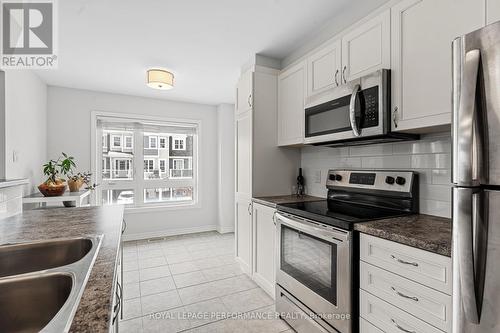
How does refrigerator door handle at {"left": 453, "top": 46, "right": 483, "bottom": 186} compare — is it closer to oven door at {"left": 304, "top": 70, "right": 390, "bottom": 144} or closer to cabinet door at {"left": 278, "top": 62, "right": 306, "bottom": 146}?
oven door at {"left": 304, "top": 70, "right": 390, "bottom": 144}

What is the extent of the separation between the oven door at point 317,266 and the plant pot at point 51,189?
8.49 feet

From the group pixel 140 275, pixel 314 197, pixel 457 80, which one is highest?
pixel 457 80

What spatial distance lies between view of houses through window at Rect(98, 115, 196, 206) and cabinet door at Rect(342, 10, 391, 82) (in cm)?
342

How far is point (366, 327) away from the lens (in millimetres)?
1357

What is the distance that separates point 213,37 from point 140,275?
2.69m

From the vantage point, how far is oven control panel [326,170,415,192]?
5.55ft

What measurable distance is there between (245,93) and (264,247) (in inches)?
63.7

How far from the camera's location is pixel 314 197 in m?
2.53

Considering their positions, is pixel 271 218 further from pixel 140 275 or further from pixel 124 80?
pixel 124 80

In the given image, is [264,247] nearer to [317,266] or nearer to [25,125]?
[317,266]

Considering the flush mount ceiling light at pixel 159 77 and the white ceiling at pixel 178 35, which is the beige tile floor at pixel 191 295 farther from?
the white ceiling at pixel 178 35

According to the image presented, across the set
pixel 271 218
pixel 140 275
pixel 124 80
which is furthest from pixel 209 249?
pixel 124 80

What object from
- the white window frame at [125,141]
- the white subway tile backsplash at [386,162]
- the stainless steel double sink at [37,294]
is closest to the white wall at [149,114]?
the white window frame at [125,141]

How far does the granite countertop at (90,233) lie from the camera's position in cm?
58
